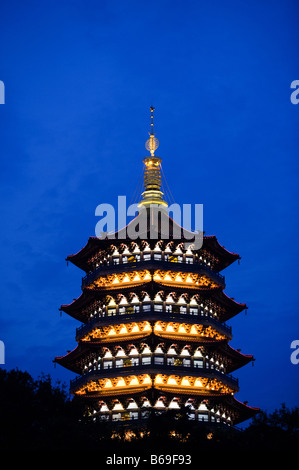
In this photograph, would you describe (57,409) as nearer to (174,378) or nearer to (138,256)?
(174,378)

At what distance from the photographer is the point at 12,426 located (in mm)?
66250

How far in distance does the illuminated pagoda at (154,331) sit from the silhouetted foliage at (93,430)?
174 inches

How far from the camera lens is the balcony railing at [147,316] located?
8050 centimetres

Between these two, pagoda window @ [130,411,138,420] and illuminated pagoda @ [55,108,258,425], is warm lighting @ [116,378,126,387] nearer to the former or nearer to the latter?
illuminated pagoda @ [55,108,258,425]

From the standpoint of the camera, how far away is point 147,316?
80.3m

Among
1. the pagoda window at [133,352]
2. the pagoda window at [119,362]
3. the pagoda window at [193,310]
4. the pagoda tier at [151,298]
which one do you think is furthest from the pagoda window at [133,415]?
the pagoda window at [193,310]

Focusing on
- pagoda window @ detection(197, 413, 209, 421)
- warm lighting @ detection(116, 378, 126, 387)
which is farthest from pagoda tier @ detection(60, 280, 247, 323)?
pagoda window @ detection(197, 413, 209, 421)

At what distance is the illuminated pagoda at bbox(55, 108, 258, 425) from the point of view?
Answer: 7819 centimetres

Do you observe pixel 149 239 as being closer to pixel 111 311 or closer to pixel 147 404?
pixel 111 311

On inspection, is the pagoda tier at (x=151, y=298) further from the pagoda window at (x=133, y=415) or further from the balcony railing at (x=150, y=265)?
the pagoda window at (x=133, y=415)

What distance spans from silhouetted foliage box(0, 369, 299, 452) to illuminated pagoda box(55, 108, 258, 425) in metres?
4.42
